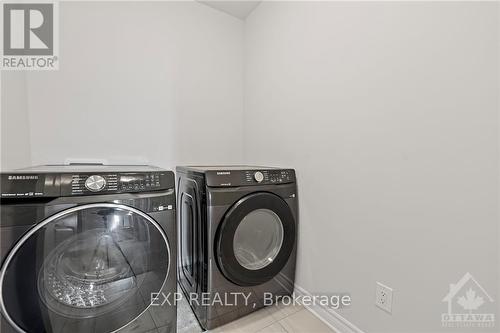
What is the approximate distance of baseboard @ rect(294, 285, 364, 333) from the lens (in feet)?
3.83

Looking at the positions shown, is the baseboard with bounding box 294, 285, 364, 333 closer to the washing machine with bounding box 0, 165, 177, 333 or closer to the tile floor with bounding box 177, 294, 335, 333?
the tile floor with bounding box 177, 294, 335, 333

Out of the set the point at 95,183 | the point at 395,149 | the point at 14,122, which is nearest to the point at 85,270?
the point at 95,183

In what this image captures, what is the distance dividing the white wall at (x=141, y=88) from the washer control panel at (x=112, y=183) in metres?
0.74

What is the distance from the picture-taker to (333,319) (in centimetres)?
125

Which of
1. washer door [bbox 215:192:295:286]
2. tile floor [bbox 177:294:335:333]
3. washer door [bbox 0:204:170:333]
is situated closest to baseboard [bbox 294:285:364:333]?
tile floor [bbox 177:294:335:333]

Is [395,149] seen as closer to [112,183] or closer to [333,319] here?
[333,319]

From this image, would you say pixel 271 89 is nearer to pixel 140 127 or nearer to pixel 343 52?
pixel 343 52

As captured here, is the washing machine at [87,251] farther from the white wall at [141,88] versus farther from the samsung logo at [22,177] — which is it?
the white wall at [141,88]

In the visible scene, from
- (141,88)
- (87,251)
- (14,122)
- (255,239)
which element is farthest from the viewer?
(141,88)

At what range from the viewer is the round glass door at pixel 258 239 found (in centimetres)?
129

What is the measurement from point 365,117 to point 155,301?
1.28m

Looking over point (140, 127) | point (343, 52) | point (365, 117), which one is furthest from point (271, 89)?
point (140, 127)

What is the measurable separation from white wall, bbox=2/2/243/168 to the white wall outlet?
1.41 meters

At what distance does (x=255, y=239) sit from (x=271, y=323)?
47 centimetres
